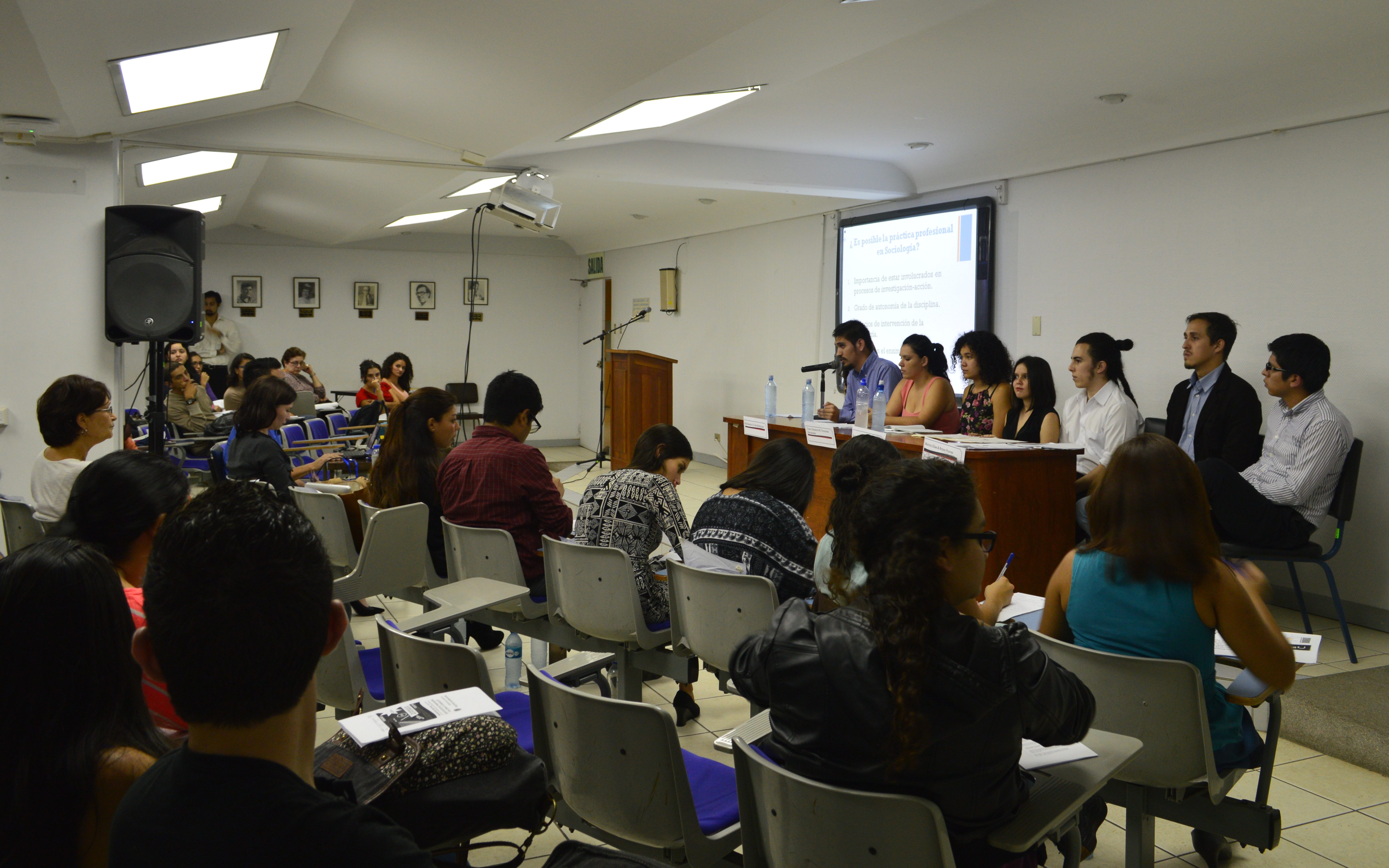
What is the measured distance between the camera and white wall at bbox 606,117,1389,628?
4645 mm

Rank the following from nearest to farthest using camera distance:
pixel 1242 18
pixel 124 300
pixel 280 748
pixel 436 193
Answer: pixel 280 748 → pixel 1242 18 → pixel 124 300 → pixel 436 193

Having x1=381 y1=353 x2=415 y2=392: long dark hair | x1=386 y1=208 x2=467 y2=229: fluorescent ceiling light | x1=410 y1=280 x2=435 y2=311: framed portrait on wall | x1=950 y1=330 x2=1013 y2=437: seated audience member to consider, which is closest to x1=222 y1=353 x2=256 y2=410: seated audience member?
x1=381 y1=353 x2=415 y2=392: long dark hair

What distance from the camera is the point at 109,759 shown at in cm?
121

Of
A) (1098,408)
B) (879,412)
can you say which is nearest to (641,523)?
(879,412)

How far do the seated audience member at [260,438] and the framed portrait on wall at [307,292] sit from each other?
8276 mm

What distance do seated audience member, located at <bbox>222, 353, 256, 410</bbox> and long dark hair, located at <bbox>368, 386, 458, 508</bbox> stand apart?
14.0ft

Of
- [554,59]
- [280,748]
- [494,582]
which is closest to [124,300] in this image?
[554,59]

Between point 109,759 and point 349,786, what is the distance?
1.06 feet

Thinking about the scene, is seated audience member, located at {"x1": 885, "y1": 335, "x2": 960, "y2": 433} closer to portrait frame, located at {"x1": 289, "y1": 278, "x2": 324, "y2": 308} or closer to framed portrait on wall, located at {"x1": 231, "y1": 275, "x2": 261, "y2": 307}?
portrait frame, located at {"x1": 289, "y1": 278, "x2": 324, "y2": 308}

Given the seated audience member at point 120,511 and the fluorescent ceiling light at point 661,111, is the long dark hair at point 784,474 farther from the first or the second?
the fluorescent ceiling light at point 661,111

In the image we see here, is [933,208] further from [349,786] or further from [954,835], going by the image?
[349,786]

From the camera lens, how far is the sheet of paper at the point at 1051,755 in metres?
1.64

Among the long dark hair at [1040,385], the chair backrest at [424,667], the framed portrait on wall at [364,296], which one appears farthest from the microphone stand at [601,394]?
the chair backrest at [424,667]

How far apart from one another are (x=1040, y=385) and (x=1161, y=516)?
11.7ft
